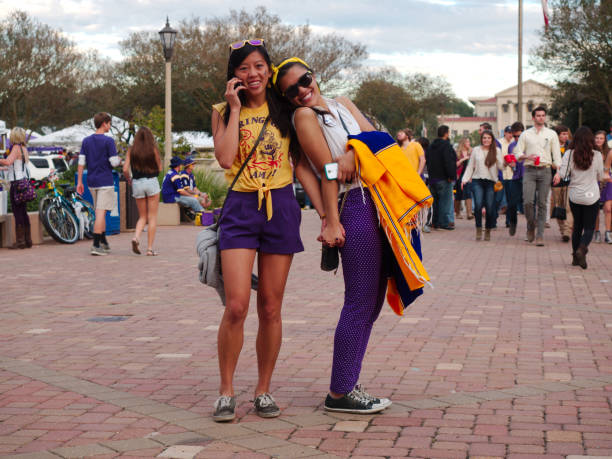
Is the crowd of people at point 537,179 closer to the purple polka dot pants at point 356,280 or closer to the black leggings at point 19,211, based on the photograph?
the black leggings at point 19,211

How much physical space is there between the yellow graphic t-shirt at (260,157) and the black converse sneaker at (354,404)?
98 cm

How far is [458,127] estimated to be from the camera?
184375 mm

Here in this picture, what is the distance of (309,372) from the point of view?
5285 mm

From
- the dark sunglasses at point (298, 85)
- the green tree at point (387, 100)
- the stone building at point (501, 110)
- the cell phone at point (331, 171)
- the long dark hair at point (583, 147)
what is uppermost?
the stone building at point (501, 110)

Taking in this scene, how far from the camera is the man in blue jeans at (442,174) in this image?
1664 centimetres

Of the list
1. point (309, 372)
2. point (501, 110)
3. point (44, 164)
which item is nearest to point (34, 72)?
point (44, 164)

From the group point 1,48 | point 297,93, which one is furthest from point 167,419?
point 1,48

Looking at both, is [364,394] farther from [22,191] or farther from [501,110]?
[501,110]

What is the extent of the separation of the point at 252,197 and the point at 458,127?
604 ft

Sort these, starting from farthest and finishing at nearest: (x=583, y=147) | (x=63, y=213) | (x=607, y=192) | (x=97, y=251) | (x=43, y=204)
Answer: (x=63, y=213) < (x=43, y=204) < (x=607, y=192) < (x=97, y=251) < (x=583, y=147)

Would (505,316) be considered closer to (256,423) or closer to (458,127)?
(256,423)

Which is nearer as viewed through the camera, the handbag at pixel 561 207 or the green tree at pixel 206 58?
the handbag at pixel 561 207

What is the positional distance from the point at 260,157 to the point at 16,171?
990 centimetres

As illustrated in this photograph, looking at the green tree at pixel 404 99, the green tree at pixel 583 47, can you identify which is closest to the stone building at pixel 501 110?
the green tree at pixel 404 99
